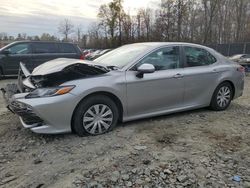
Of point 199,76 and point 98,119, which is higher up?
point 199,76

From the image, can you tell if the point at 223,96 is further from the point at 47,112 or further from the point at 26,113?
the point at 26,113

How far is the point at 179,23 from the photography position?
36438 mm

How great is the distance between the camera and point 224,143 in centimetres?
402

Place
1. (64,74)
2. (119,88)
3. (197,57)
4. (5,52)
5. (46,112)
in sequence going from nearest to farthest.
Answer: (46,112)
(64,74)
(119,88)
(197,57)
(5,52)

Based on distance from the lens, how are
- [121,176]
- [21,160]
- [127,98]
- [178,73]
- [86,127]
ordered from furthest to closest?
[178,73] → [127,98] → [86,127] → [21,160] → [121,176]

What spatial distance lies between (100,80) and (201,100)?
2251mm

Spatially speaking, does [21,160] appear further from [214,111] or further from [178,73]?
[214,111]

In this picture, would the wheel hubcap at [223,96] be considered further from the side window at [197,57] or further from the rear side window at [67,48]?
the rear side window at [67,48]

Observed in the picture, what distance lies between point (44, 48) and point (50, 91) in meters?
8.18

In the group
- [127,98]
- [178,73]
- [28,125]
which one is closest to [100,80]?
[127,98]


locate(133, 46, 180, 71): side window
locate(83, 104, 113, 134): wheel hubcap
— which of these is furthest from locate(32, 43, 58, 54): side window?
locate(83, 104, 113, 134): wheel hubcap

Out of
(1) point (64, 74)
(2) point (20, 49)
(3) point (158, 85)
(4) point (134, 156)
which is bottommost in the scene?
(4) point (134, 156)

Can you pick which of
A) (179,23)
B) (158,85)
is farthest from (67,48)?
(179,23)

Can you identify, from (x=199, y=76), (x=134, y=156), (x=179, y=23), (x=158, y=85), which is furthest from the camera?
(x=179, y=23)
